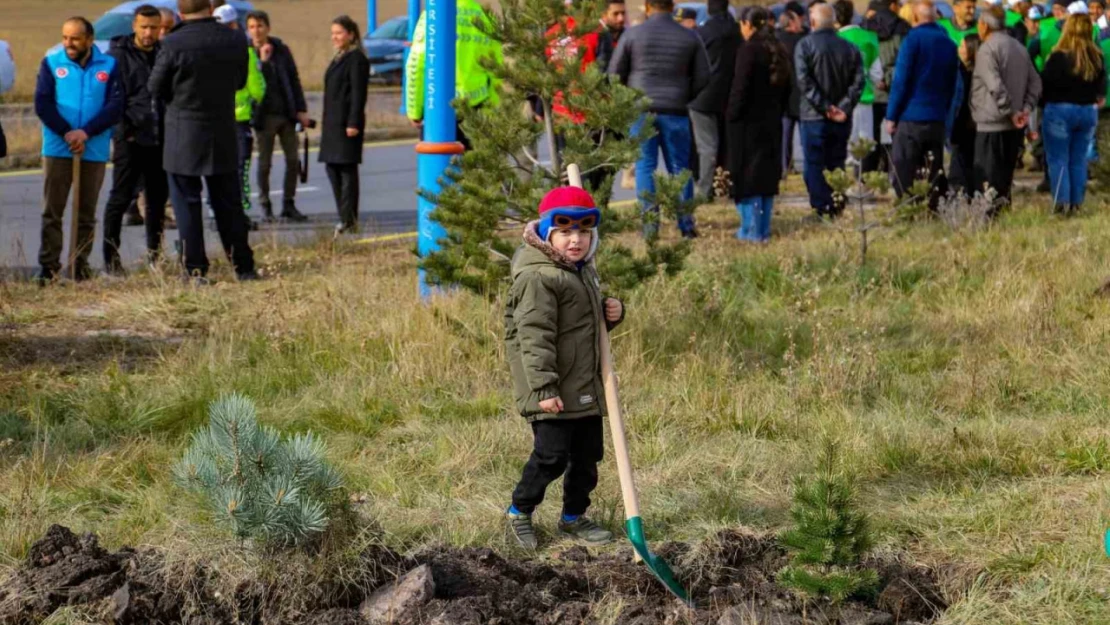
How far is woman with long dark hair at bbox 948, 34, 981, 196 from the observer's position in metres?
12.3

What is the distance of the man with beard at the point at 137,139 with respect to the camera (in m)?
10.1

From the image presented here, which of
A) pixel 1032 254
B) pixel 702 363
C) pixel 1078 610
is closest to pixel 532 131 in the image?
pixel 702 363

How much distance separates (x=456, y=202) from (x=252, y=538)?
111 inches

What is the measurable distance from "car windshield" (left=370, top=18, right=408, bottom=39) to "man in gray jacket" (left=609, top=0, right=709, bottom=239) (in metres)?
18.0

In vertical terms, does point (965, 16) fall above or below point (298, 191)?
above

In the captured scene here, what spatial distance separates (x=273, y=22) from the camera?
29266 mm

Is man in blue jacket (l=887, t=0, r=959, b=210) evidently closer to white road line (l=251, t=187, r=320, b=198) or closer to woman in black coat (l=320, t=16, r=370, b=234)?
woman in black coat (l=320, t=16, r=370, b=234)

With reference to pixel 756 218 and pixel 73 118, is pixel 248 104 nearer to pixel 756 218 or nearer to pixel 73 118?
pixel 73 118

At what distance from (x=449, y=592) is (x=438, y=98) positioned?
4.32m

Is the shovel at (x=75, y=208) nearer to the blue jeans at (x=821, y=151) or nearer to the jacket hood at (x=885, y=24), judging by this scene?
the blue jeans at (x=821, y=151)

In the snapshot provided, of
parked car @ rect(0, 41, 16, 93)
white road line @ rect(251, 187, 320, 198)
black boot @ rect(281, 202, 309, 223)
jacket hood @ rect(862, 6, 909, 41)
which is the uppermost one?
jacket hood @ rect(862, 6, 909, 41)

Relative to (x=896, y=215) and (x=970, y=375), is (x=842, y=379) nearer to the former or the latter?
→ (x=970, y=375)

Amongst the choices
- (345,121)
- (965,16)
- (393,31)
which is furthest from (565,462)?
(393,31)

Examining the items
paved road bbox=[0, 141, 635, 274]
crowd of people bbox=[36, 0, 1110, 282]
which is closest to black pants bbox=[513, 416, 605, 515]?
crowd of people bbox=[36, 0, 1110, 282]
